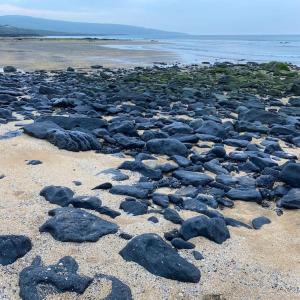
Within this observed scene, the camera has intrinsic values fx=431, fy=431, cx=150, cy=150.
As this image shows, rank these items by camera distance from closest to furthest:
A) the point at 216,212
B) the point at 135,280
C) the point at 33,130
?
the point at 135,280, the point at 216,212, the point at 33,130

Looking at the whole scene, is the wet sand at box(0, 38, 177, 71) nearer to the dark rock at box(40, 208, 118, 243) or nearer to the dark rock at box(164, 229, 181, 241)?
the dark rock at box(40, 208, 118, 243)

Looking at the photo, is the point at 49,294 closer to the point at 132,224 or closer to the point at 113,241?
the point at 113,241

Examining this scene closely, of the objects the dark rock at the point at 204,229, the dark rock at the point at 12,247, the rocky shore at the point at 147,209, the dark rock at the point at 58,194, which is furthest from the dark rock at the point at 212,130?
the dark rock at the point at 12,247

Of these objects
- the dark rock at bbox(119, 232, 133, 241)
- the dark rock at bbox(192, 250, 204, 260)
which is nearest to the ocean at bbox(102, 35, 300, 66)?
the dark rock at bbox(119, 232, 133, 241)

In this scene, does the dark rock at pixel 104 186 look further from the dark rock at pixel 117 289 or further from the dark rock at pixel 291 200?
the dark rock at pixel 291 200

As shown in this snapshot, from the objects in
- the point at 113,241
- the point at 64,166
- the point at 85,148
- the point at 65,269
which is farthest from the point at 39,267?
the point at 85,148

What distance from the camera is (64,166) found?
6621 millimetres

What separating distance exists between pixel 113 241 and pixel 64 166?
8.23 feet

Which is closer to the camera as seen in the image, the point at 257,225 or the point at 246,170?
the point at 257,225

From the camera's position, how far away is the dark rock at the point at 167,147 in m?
7.53

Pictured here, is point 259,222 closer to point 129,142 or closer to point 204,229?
point 204,229

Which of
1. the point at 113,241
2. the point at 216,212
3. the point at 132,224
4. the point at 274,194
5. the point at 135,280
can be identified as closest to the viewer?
the point at 135,280

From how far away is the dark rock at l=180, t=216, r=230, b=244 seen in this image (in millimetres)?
4566

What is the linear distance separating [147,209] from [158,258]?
1213 millimetres
